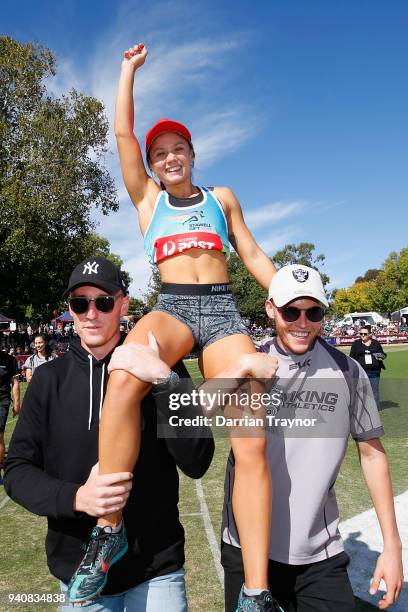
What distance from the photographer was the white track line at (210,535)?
489 centimetres

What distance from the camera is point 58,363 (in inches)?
99.2

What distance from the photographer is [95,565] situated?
213 centimetres

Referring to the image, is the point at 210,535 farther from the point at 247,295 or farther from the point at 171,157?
the point at 247,295

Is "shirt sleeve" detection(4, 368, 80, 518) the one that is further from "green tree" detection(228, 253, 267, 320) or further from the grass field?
"green tree" detection(228, 253, 267, 320)

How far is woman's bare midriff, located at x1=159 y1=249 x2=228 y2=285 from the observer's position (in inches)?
121

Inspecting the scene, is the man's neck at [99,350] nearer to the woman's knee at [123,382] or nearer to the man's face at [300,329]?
the woman's knee at [123,382]

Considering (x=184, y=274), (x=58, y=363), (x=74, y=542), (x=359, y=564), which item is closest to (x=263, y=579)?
(x=74, y=542)

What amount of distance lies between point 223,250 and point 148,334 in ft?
3.19

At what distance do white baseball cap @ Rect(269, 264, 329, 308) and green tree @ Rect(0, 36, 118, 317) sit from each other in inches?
879

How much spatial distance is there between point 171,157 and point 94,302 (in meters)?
1.28

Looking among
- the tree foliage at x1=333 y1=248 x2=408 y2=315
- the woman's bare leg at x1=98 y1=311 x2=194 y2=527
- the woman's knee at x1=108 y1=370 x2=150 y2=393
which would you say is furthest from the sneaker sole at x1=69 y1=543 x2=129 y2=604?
the tree foliage at x1=333 y1=248 x2=408 y2=315

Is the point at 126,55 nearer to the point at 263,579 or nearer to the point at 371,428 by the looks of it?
the point at 371,428

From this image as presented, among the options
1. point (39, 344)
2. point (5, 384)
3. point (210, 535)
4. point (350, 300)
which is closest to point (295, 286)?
point (210, 535)

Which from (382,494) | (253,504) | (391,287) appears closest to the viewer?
(253,504)
